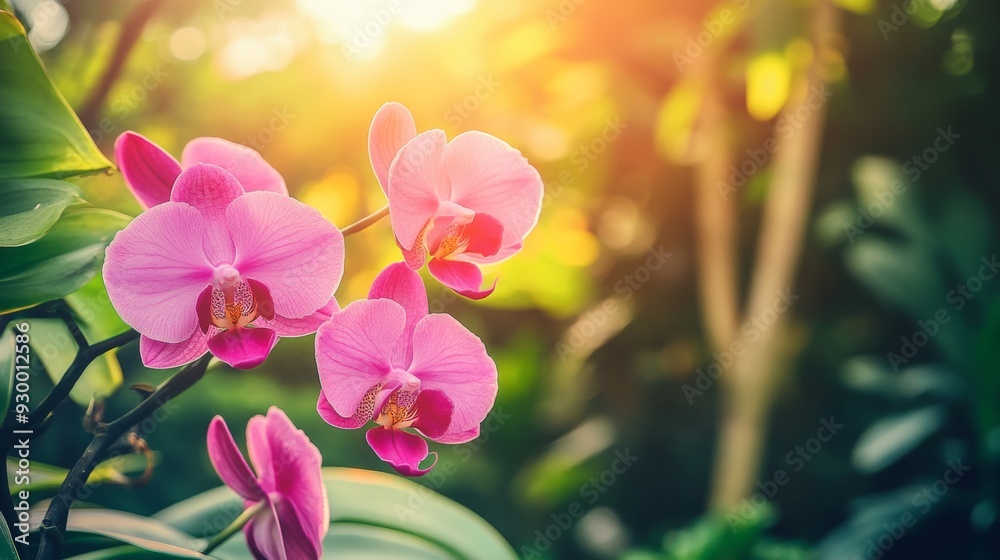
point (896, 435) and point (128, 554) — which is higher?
point (128, 554)

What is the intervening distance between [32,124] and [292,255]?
15 cm

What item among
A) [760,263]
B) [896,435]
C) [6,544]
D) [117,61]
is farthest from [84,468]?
[760,263]

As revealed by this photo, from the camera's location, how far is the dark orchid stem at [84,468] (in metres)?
0.29

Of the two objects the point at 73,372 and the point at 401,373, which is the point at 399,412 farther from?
the point at 73,372

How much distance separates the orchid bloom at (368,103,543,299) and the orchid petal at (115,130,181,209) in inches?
3.8

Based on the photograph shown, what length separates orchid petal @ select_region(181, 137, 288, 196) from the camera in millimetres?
349

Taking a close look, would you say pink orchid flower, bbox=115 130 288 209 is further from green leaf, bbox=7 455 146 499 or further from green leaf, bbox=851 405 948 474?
green leaf, bbox=851 405 948 474

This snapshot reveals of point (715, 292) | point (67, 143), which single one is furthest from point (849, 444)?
point (67, 143)

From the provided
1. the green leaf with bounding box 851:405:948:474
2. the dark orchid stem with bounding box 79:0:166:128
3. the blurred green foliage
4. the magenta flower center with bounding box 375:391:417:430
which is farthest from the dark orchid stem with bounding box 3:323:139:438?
the green leaf with bounding box 851:405:948:474

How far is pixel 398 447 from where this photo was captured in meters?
0.32

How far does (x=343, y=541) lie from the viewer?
0.45 meters

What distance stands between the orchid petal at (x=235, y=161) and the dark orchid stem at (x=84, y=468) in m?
0.11

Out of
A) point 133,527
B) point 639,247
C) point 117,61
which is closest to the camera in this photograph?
point 133,527

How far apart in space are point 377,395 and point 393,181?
3.8 inches
